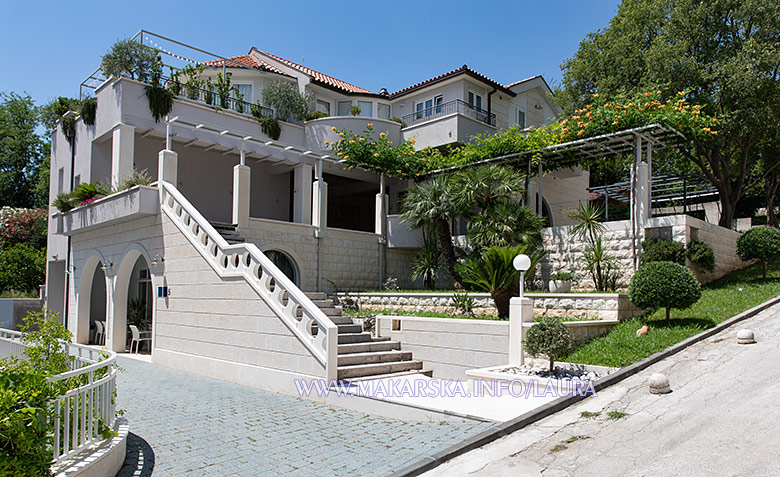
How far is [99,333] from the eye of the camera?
19.0m

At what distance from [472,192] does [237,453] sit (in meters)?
11.4

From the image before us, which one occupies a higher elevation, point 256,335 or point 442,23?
point 442,23

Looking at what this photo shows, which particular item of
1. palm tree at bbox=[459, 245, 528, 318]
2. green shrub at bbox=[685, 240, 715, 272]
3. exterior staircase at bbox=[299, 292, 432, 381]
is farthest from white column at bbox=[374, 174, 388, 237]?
green shrub at bbox=[685, 240, 715, 272]

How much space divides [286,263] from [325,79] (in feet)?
37.3

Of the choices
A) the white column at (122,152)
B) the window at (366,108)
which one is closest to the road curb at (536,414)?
the white column at (122,152)

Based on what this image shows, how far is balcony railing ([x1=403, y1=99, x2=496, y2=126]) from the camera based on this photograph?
21.9 m

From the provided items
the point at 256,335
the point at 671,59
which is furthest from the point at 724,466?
the point at 671,59

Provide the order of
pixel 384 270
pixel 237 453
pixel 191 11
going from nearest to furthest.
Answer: pixel 237 453
pixel 191 11
pixel 384 270

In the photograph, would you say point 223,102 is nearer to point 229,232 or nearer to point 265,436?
point 229,232

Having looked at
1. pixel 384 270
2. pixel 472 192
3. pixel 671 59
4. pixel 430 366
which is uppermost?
pixel 671 59

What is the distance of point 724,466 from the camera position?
5.16 m

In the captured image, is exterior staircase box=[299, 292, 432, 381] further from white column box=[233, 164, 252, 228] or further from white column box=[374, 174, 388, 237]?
white column box=[374, 174, 388, 237]

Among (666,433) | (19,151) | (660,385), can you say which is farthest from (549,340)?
(19,151)

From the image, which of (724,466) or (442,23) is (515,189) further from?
(724,466)
